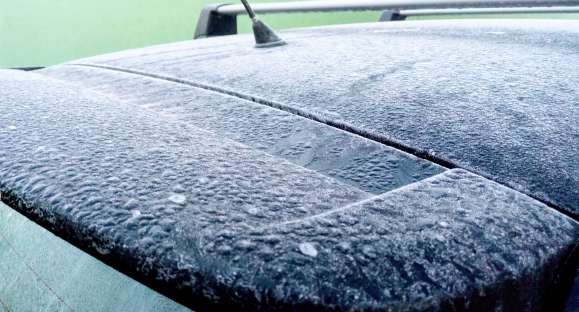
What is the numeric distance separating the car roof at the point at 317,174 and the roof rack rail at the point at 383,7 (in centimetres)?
26

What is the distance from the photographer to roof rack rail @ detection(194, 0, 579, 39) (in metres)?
1.07

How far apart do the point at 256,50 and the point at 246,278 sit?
2.47 feet

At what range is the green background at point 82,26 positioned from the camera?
206 inches

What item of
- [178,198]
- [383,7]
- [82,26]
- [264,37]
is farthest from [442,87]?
[82,26]

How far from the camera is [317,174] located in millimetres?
469

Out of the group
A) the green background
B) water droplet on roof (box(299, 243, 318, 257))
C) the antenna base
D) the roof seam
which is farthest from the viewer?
the green background

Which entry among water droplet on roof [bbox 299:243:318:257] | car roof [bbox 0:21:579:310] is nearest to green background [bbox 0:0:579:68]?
car roof [bbox 0:21:579:310]

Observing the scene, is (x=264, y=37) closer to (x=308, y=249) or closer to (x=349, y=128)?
(x=349, y=128)

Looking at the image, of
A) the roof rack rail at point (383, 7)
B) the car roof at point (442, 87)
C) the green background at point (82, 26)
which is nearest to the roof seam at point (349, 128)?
the car roof at point (442, 87)

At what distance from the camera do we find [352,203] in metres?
0.40

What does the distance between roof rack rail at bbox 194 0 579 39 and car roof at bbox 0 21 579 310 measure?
0.26m

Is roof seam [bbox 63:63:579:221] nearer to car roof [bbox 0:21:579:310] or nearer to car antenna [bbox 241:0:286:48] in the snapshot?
car roof [bbox 0:21:579:310]

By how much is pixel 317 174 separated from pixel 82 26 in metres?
5.74

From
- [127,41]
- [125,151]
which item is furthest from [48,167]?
[127,41]
